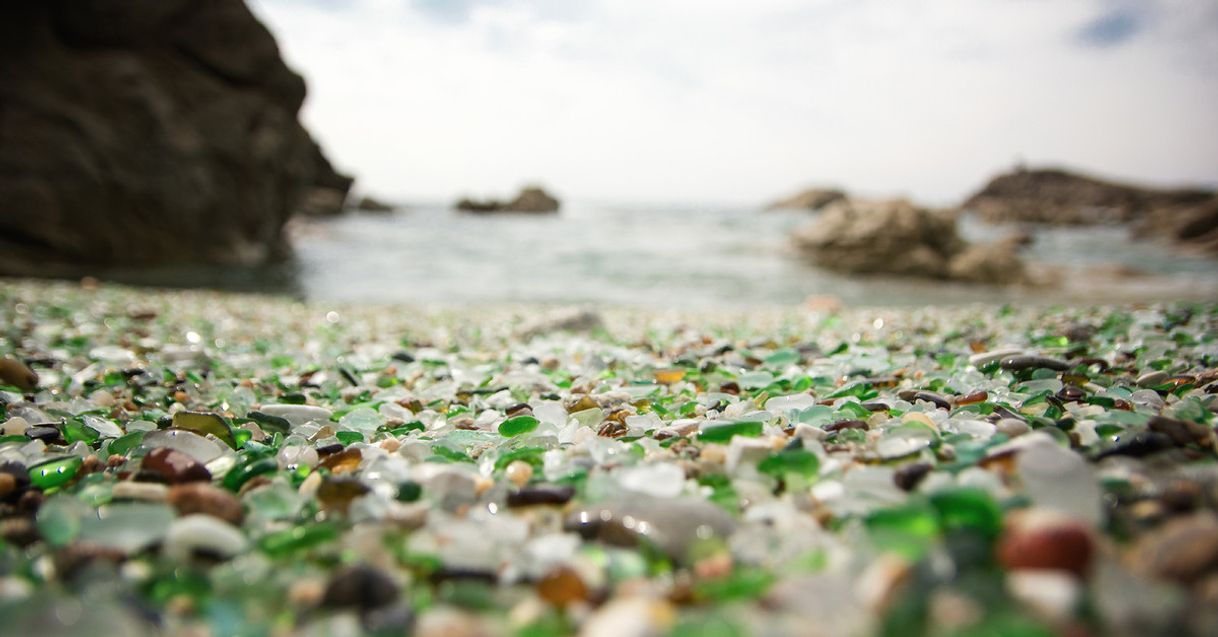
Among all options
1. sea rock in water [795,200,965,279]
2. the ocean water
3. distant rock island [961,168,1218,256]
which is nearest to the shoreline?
the ocean water

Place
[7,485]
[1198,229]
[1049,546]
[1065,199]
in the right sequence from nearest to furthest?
[1049,546] → [7,485] → [1198,229] → [1065,199]

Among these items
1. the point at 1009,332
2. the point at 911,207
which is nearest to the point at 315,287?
the point at 1009,332

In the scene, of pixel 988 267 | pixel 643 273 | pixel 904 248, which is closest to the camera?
pixel 988 267

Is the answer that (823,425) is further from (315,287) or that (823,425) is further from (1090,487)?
(315,287)

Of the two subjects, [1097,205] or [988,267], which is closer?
[988,267]

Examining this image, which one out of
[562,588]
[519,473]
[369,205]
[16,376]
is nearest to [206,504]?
[519,473]

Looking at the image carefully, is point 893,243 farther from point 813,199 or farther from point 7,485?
point 813,199
